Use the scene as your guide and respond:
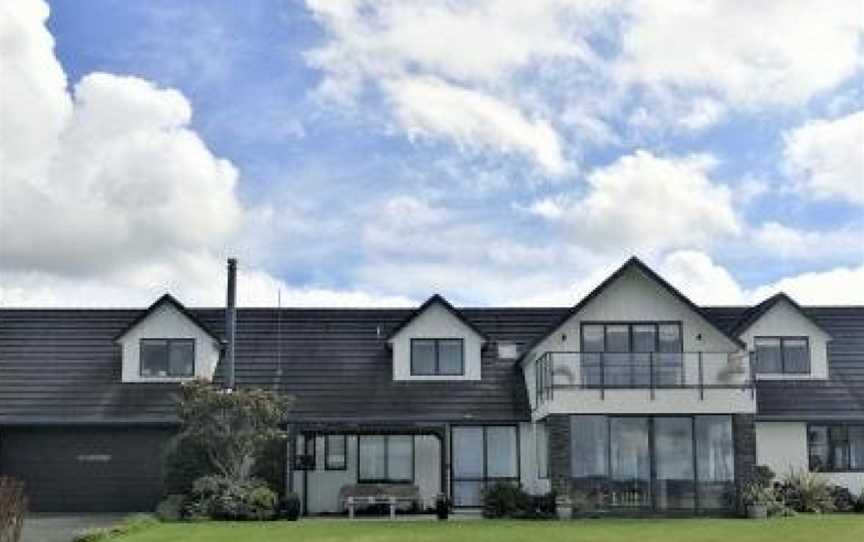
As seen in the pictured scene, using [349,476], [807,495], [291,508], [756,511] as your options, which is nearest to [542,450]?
[349,476]

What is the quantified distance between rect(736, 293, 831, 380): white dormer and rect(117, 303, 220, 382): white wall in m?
15.9

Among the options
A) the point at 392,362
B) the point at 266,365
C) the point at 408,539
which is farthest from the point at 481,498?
the point at 408,539

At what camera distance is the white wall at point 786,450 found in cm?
3772

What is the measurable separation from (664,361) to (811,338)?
722cm

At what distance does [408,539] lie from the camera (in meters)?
26.2

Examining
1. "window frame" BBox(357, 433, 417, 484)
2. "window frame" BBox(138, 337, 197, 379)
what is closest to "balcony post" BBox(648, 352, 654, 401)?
"window frame" BBox(357, 433, 417, 484)

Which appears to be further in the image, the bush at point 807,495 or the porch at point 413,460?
the porch at point 413,460

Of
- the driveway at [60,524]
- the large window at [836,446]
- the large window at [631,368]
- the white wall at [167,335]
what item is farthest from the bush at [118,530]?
the large window at [836,446]

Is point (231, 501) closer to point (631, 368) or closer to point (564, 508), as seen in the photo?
point (564, 508)

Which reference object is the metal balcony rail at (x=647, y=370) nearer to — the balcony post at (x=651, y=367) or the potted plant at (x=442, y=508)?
the balcony post at (x=651, y=367)

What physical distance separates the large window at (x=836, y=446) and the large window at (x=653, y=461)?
4580 millimetres

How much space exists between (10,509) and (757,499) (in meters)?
20.0

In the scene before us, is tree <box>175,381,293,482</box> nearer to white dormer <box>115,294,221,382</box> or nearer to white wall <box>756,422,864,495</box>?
white dormer <box>115,294,221,382</box>

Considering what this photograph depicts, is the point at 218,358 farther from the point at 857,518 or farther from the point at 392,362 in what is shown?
the point at 857,518
